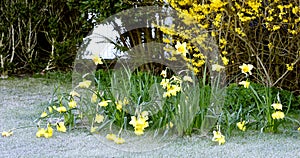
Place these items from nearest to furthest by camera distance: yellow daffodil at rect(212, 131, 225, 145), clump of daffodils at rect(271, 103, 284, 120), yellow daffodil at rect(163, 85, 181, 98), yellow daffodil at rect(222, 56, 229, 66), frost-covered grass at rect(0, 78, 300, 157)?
frost-covered grass at rect(0, 78, 300, 157), yellow daffodil at rect(212, 131, 225, 145), clump of daffodils at rect(271, 103, 284, 120), yellow daffodil at rect(163, 85, 181, 98), yellow daffodil at rect(222, 56, 229, 66)

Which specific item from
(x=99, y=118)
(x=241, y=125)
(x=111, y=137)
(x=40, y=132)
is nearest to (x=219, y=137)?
(x=241, y=125)

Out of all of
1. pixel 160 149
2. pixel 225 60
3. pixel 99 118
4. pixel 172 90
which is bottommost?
pixel 160 149

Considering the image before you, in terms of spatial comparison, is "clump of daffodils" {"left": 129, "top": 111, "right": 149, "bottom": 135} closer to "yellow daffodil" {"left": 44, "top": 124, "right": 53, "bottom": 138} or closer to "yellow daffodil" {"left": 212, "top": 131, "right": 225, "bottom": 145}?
"yellow daffodil" {"left": 212, "top": 131, "right": 225, "bottom": 145}

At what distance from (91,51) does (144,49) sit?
2.63 ft

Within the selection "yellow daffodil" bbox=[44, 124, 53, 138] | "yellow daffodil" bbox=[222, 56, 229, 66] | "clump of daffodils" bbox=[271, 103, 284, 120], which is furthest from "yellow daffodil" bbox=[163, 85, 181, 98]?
"yellow daffodil" bbox=[222, 56, 229, 66]

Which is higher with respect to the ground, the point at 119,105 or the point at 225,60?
the point at 225,60

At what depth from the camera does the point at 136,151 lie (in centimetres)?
284

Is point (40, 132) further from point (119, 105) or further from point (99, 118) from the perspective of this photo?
point (119, 105)

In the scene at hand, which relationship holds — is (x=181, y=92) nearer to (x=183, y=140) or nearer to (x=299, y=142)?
(x=183, y=140)

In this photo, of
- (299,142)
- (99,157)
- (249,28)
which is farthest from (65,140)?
(249,28)

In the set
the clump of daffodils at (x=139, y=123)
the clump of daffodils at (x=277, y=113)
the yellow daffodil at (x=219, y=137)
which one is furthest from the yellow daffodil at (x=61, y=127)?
the clump of daffodils at (x=277, y=113)

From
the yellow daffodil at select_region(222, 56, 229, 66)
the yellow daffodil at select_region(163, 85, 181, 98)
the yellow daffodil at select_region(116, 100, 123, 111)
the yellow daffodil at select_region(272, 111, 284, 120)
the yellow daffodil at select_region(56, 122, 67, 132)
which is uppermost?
the yellow daffodil at select_region(222, 56, 229, 66)

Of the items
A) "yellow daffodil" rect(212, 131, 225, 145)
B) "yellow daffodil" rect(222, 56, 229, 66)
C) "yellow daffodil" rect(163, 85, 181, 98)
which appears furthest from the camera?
"yellow daffodil" rect(222, 56, 229, 66)

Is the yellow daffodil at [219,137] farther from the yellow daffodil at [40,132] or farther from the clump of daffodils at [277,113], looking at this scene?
the yellow daffodil at [40,132]
